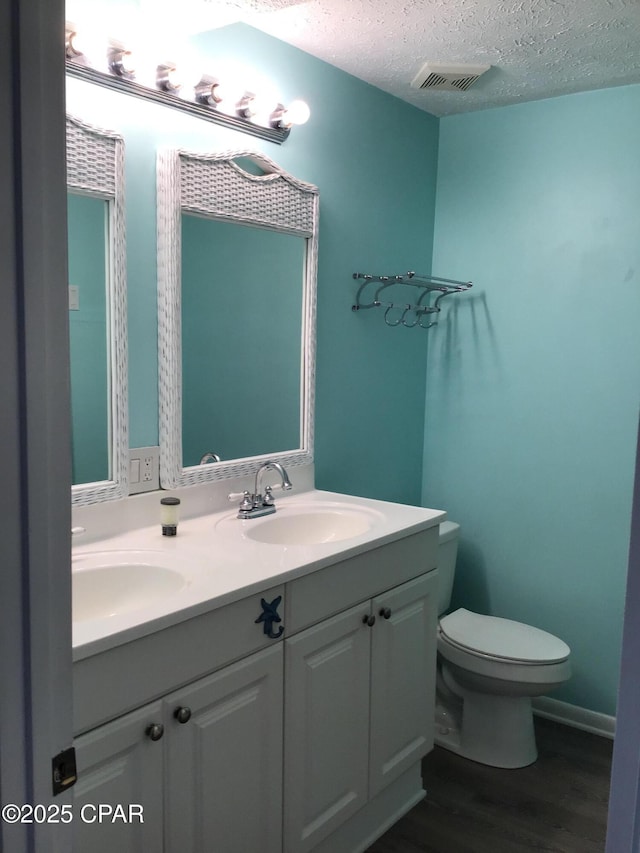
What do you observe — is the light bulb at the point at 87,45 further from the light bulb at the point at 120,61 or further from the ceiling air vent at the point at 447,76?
the ceiling air vent at the point at 447,76

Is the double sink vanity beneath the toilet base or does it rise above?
above

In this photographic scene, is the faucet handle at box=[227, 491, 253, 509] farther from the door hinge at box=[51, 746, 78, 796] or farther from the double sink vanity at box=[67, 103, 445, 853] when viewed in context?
the door hinge at box=[51, 746, 78, 796]

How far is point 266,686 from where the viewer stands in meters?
1.73

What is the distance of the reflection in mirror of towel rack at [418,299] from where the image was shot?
275 cm

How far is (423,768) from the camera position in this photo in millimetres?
2582

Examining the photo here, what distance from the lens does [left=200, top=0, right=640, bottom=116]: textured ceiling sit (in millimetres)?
2041

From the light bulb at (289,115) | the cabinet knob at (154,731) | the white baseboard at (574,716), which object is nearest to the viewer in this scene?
the cabinet knob at (154,731)

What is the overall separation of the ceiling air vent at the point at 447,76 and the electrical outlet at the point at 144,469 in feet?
5.09

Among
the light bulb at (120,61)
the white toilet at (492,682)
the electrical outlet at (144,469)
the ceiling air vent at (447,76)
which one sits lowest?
the white toilet at (492,682)

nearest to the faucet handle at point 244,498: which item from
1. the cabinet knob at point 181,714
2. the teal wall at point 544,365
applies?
the cabinet knob at point 181,714

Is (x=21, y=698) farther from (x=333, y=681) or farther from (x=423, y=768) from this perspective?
(x=423, y=768)

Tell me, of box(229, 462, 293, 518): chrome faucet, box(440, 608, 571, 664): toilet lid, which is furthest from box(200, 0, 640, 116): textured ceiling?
box(440, 608, 571, 664): toilet lid

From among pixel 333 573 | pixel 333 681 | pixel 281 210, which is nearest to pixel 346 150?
pixel 281 210

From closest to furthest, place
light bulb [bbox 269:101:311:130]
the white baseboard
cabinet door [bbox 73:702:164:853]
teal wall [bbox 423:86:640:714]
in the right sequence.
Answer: cabinet door [bbox 73:702:164:853]
light bulb [bbox 269:101:311:130]
teal wall [bbox 423:86:640:714]
the white baseboard
